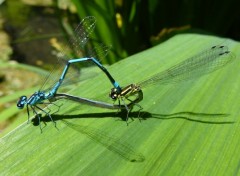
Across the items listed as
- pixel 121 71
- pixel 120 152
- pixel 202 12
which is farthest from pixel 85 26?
pixel 202 12

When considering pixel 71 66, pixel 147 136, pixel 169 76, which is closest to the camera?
pixel 147 136

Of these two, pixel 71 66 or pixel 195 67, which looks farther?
pixel 71 66

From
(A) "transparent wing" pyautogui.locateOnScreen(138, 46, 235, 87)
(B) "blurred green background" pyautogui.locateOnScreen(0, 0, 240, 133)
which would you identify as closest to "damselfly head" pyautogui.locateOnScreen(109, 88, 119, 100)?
(A) "transparent wing" pyautogui.locateOnScreen(138, 46, 235, 87)

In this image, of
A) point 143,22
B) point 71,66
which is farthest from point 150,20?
point 71,66

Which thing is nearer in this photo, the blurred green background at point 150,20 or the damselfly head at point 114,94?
the damselfly head at point 114,94

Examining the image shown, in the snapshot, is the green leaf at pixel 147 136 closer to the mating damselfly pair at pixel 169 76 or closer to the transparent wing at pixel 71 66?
the mating damselfly pair at pixel 169 76

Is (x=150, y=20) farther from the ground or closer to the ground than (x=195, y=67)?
closer to the ground

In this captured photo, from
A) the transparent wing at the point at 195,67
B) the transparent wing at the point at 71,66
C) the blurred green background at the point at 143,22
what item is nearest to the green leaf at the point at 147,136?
Answer: the transparent wing at the point at 195,67

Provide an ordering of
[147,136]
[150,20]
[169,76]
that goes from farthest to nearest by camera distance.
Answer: [150,20] → [169,76] → [147,136]

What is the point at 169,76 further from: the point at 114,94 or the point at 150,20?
the point at 150,20
